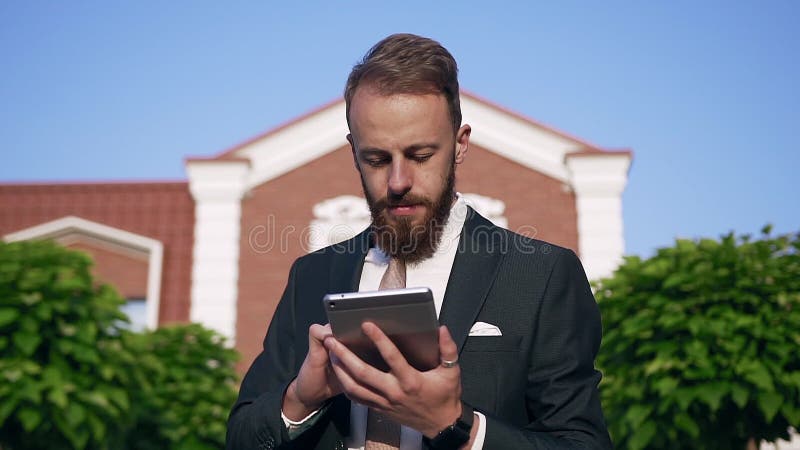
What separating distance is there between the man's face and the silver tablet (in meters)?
0.61

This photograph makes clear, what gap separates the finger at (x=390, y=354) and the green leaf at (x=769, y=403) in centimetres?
548

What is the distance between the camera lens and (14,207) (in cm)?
1506

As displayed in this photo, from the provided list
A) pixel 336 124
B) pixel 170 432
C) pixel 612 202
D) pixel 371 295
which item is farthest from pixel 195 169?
pixel 371 295

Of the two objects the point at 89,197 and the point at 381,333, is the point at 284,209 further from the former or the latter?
the point at 381,333

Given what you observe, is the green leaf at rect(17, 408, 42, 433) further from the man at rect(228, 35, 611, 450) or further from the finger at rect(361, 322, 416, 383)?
the finger at rect(361, 322, 416, 383)

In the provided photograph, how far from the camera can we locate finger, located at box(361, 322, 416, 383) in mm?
2010

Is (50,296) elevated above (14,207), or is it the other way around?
(14,207)

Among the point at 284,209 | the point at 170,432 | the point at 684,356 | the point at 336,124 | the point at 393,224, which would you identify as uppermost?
the point at 336,124

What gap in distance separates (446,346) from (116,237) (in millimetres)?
13673

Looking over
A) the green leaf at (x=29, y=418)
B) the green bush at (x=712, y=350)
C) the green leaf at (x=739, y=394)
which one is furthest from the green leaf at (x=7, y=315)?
the green leaf at (x=739, y=394)

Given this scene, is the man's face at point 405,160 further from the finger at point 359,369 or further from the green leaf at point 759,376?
the green leaf at point 759,376

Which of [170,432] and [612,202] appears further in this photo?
[612,202]

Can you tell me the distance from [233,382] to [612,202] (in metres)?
7.38

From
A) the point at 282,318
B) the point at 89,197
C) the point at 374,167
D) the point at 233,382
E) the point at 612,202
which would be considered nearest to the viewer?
the point at 374,167
